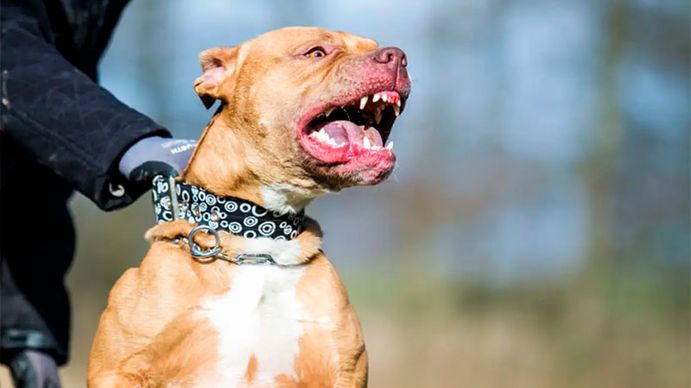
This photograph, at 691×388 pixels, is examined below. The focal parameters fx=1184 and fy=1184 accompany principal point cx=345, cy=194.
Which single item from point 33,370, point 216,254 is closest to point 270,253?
point 216,254

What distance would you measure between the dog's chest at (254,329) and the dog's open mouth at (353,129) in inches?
16.1

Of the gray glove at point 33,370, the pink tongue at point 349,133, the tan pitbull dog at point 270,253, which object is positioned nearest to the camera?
the tan pitbull dog at point 270,253

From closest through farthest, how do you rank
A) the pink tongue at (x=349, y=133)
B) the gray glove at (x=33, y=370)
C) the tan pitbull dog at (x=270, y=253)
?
the tan pitbull dog at (x=270, y=253), the pink tongue at (x=349, y=133), the gray glove at (x=33, y=370)

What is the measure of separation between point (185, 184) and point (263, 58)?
429 mm

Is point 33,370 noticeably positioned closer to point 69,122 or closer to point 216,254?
point 69,122

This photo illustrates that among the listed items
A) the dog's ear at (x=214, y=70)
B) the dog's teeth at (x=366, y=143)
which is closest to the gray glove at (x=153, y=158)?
the dog's ear at (x=214, y=70)

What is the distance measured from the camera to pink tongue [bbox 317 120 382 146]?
328 centimetres

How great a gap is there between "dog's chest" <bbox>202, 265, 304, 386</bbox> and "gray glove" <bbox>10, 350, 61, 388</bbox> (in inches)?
58.9

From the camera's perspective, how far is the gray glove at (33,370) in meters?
4.45

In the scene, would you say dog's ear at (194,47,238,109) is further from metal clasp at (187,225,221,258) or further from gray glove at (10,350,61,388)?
gray glove at (10,350,61,388)

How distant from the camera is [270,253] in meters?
3.35

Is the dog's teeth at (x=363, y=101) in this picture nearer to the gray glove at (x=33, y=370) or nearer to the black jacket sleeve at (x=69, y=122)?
the black jacket sleeve at (x=69, y=122)

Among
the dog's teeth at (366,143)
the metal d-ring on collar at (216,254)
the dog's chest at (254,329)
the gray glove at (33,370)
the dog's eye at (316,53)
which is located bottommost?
the gray glove at (33,370)

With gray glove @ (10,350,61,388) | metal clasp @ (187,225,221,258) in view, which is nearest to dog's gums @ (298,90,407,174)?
metal clasp @ (187,225,221,258)
